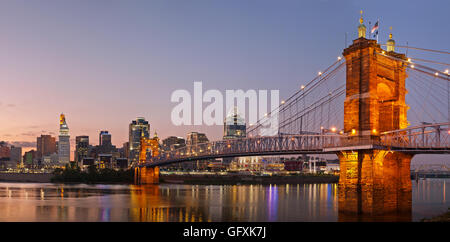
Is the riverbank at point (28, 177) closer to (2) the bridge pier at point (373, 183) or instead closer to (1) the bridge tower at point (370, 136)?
(2) the bridge pier at point (373, 183)

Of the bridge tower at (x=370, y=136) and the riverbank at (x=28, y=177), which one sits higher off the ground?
the bridge tower at (x=370, y=136)

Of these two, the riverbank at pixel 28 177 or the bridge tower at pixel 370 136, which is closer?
the bridge tower at pixel 370 136

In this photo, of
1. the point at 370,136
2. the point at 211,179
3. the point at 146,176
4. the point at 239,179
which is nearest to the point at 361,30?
the point at 370,136

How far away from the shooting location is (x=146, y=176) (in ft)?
382

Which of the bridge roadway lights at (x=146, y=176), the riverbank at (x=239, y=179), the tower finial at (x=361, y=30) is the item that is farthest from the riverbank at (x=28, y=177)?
the tower finial at (x=361, y=30)

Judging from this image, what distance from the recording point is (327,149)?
1618 inches

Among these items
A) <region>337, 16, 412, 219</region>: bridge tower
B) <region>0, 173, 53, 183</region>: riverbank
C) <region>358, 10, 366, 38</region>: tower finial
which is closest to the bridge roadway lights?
<region>0, 173, 53, 183</region>: riverbank

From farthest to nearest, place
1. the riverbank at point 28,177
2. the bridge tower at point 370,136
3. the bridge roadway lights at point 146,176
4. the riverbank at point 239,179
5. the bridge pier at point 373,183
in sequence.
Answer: the riverbank at point 28,177
the riverbank at point 239,179
the bridge roadway lights at point 146,176
the bridge tower at point 370,136
the bridge pier at point 373,183

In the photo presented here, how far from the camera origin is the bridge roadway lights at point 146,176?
11575 cm

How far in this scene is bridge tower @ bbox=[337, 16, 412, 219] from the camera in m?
37.5

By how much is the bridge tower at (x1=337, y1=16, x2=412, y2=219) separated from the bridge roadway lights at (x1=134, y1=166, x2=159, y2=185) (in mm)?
82325

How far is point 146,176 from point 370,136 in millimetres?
86293

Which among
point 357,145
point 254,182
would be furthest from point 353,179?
point 254,182

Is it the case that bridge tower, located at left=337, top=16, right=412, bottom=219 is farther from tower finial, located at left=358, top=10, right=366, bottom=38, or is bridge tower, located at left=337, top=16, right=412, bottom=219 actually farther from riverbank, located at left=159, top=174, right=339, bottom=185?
riverbank, located at left=159, top=174, right=339, bottom=185
